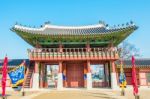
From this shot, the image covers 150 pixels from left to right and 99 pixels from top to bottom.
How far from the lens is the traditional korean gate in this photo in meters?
30.6

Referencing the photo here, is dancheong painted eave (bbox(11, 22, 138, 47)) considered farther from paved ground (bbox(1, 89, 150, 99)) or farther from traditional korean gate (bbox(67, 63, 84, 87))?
paved ground (bbox(1, 89, 150, 99))

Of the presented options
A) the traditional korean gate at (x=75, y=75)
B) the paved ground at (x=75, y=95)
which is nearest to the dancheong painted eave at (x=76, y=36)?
the traditional korean gate at (x=75, y=75)

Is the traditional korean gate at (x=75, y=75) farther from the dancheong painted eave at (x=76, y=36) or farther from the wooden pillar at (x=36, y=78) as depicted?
the wooden pillar at (x=36, y=78)

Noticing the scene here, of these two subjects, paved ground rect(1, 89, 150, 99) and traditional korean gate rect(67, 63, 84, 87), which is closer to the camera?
paved ground rect(1, 89, 150, 99)

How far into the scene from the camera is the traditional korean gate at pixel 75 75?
30611 mm

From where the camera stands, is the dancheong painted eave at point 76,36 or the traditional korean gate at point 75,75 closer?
the dancheong painted eave at point 76,36

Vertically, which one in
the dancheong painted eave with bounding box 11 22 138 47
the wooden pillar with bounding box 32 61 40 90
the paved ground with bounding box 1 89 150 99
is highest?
the dancheong painted eave with bounding box 11 22 138 47

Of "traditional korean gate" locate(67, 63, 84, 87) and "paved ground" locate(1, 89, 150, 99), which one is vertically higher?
"traditional korean gate" locate(67, 63, 84, 87)

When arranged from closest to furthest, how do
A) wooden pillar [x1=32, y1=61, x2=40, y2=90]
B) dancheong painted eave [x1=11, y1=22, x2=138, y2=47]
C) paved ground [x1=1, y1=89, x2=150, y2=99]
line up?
paved ground [x1=1, y1=89, x2=150, y2=99], wooden pillar [x1=32, y1=61, x2=40, y2=90], dancheong painted eave [x1=11, y1=22, x2=138, y2=47]

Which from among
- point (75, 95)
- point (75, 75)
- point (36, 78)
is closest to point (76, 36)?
point (75, 75)

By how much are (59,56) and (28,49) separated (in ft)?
14.2

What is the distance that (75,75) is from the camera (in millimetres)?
30797

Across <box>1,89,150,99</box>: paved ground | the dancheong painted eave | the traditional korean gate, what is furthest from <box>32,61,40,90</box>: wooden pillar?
<box>1,89,150,99</box>: paved ground

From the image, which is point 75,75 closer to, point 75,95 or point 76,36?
point 76,36
